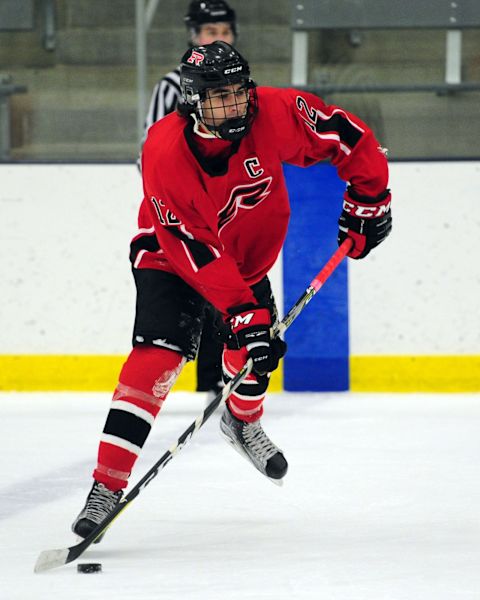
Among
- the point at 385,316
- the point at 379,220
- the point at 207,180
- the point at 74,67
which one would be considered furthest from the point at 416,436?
the point at 74,67

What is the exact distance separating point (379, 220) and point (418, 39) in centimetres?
206

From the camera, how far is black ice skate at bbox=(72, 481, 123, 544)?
237cm

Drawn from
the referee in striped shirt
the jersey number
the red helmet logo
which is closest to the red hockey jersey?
the jersey number

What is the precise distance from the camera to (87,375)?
4.40 m

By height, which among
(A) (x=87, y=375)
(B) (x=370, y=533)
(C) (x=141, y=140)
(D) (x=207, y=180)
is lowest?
(A) (x=87, y=375)

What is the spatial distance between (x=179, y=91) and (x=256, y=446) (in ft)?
4.92

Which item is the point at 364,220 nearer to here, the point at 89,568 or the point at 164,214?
the point at 164,214

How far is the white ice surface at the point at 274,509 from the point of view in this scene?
7.07ft

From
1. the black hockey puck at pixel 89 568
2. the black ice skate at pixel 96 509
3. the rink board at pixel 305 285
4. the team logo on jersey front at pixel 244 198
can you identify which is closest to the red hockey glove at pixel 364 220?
the team logo on jersey front at pixel 244 198

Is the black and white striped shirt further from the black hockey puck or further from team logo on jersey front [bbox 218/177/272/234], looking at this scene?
the black hockey puck

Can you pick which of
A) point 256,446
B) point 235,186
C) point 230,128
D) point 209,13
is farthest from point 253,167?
point 209,13

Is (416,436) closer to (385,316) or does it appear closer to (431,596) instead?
(385,316)

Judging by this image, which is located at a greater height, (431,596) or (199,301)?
(199,301)

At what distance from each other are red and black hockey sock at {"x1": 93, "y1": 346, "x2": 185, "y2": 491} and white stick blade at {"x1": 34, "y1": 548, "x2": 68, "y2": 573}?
0.66 feet
